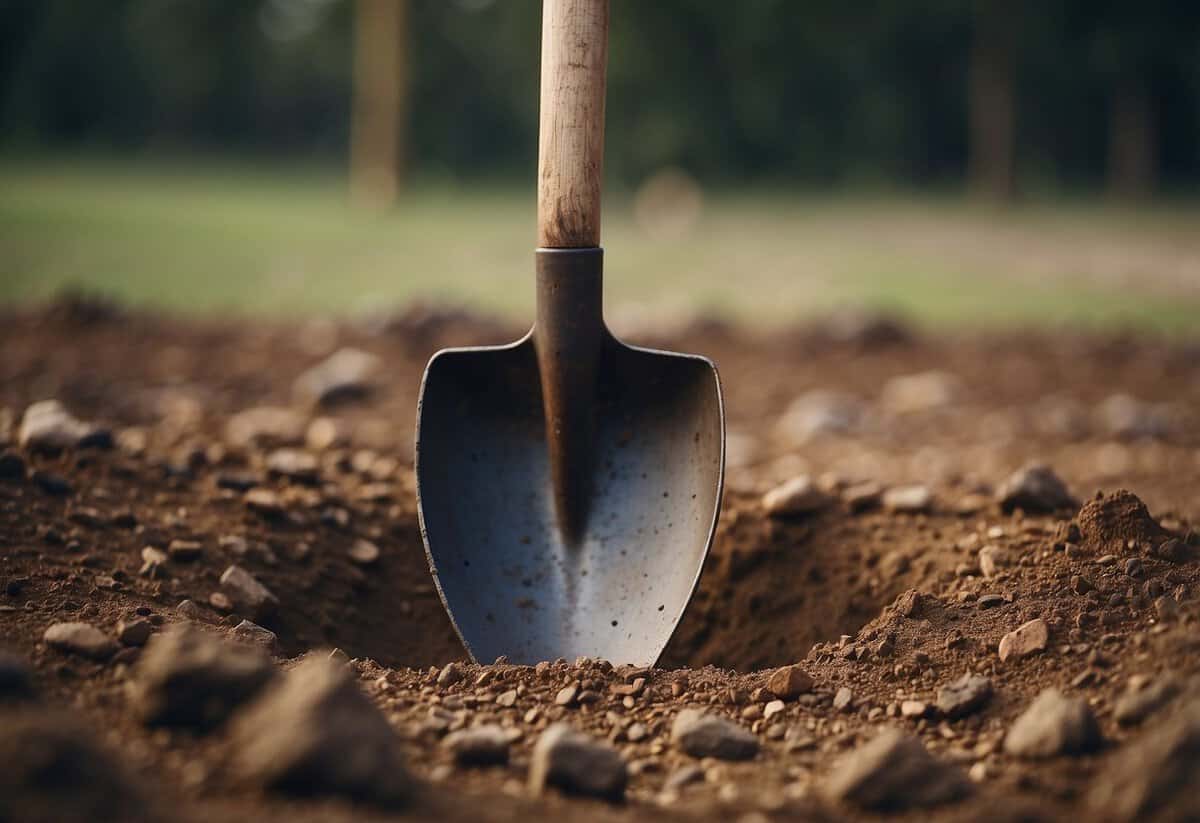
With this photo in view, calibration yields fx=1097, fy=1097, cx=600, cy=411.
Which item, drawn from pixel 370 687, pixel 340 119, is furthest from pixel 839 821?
pixel 340 119

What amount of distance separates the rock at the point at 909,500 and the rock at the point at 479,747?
1508 millimetres

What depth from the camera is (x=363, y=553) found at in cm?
280

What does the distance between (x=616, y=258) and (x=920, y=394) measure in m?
6.36

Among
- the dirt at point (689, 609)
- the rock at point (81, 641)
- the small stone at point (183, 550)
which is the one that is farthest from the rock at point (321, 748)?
the small stone at point (183, 550)

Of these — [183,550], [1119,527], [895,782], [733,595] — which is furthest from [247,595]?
[1119,527]

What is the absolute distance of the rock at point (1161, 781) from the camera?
4.74 feet

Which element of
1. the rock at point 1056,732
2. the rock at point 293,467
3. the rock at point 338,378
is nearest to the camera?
the rock at point 1056,732

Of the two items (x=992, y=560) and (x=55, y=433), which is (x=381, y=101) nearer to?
(x=55, y=433)

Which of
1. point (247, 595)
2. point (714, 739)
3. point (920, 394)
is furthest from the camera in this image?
point (920, 394)

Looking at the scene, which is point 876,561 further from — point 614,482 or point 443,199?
point 443,199

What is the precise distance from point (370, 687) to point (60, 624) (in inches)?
21.8

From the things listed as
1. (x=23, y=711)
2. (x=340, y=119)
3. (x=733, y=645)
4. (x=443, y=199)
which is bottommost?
(x=733, y=645)

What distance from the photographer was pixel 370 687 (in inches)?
76.7

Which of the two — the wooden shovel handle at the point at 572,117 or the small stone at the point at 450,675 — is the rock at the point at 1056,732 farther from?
the wooden shovel handle at the point at 572,117
